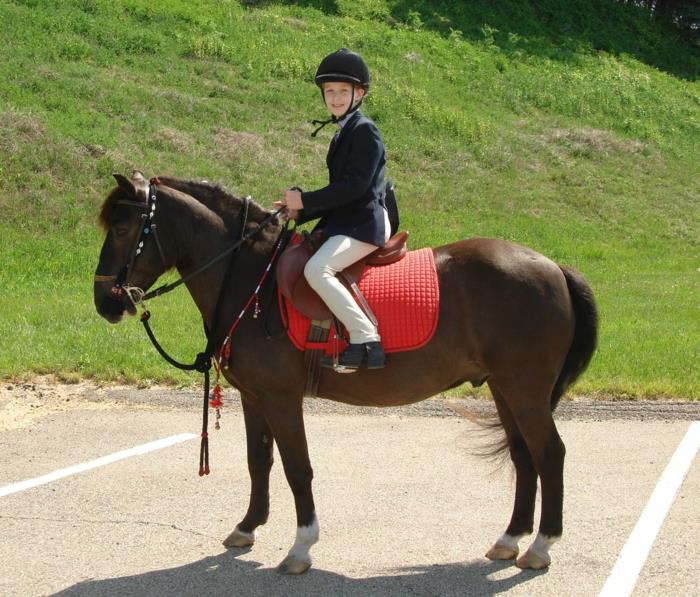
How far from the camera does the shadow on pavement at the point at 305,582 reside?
4.70 m

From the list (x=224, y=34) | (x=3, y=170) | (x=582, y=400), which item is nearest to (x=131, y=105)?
(x=3, y=170)

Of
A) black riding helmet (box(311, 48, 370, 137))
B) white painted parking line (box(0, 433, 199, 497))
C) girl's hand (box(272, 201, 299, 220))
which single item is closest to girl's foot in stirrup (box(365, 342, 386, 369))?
girl's hand (box(272, 201, 299, 220))

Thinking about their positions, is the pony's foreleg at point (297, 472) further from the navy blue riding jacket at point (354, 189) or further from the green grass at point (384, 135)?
the green grass at point (384, 135)

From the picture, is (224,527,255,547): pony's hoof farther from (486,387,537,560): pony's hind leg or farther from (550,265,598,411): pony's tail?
(550,265,598,411): pony's tail

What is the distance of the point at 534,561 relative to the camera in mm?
4977

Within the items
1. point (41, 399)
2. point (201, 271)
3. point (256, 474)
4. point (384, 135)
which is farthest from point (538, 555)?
point (384, 135)

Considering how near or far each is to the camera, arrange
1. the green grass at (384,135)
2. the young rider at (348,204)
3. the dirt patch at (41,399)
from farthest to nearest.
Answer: the green grass at (384,135)
the dirt patch at (41,399)
the young rider at (348,204)

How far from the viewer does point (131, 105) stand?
2134 cm

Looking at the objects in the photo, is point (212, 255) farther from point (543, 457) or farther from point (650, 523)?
point (650, 523)

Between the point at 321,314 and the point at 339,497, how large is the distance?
1.77 metres

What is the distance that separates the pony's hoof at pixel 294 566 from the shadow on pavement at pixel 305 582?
0.04m

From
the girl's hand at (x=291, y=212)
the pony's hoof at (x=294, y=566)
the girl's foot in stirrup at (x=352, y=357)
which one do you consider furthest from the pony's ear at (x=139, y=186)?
the pony's hoof at (x=294, y=566)

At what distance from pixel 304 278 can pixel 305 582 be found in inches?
66.1

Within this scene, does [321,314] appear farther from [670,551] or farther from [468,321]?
[670,551]
